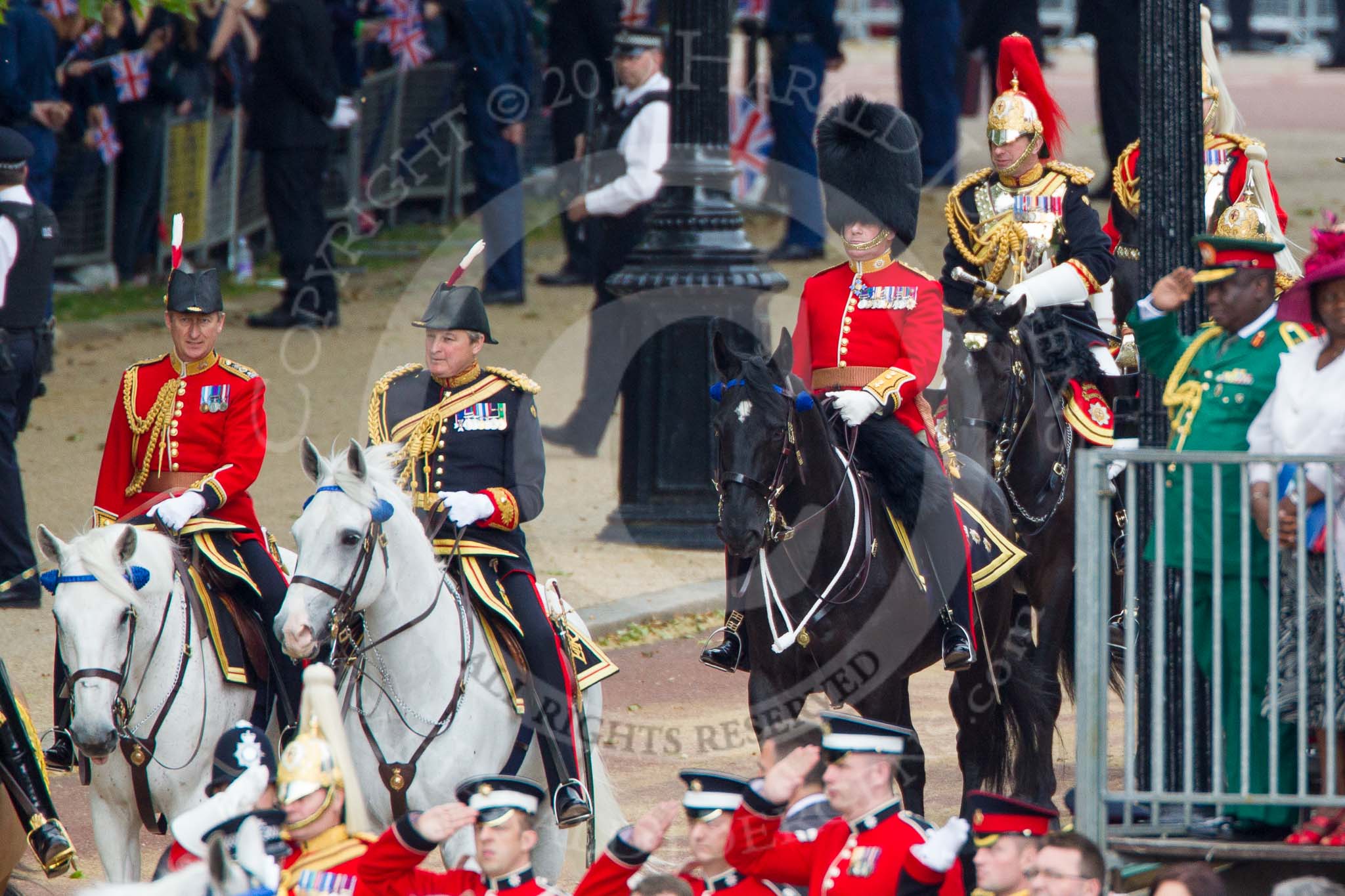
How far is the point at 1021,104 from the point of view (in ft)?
29.1

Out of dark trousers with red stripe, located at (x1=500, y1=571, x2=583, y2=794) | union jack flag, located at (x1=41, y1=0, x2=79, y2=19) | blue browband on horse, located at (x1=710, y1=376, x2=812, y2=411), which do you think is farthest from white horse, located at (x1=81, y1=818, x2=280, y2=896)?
union jack flag, located at (x1=41, y1=0, x2=79, y2=19)

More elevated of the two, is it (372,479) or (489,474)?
(372,479)

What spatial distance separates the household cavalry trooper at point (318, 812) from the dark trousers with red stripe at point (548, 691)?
1267 mm

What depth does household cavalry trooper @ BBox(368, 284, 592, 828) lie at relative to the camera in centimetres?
662

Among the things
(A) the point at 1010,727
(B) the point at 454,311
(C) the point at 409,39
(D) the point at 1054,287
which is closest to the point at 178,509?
(B) the point at 454,311

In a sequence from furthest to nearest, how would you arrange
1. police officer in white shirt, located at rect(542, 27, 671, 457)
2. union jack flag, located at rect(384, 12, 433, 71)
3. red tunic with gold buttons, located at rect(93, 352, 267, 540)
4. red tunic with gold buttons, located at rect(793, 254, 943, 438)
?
union jack flag, located at rect(384, 12, 433, 71)
police officer in white shirt, located at rect(542, 27, 671, 457)
red tunic with gold buttons, located at rect(793, 254, 943, 438)
red tunic with gold buttons, located at rect(93, 352, 267, 540)

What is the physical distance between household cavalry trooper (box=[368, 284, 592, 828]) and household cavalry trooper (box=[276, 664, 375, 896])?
128 centimetres

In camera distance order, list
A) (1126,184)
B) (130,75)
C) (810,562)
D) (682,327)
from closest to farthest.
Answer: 1. (810,562)
2. (1126,184)
3. (682,327)
4. (130,75)

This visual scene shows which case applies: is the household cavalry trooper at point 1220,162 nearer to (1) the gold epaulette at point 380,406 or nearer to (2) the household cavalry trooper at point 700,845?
(1) the gold epaulette at point 380,406

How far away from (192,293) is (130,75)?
918cm

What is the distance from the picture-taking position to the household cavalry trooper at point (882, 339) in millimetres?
7188

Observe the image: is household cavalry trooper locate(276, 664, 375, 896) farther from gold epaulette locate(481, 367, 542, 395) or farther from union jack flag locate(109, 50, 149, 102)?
union jack flag locate(109, 50, 149, 102)

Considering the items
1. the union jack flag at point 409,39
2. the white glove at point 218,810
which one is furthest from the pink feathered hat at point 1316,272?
the union jack flag at point 409,39

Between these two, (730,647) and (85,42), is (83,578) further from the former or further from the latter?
(85,42)
